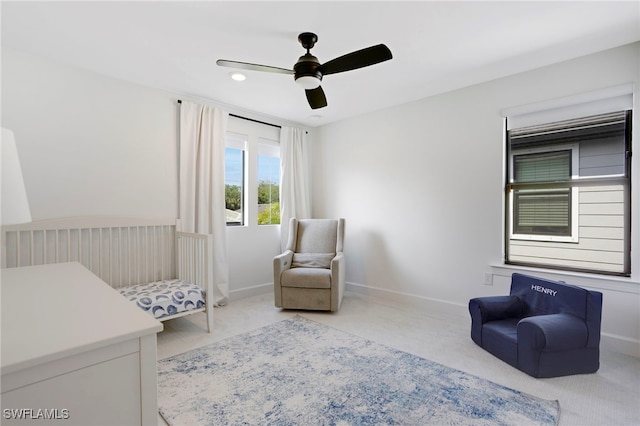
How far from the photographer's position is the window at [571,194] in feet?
8.23

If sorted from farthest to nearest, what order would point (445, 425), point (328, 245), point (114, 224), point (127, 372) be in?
point (328, 245), point (114, 224), point (445, 425), point (127, 372)

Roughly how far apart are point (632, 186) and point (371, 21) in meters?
2.33

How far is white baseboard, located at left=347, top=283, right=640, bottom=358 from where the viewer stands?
2354 mm

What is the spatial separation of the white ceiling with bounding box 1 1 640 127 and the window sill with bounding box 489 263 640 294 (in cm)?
180

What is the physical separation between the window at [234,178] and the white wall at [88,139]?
0.65 meters

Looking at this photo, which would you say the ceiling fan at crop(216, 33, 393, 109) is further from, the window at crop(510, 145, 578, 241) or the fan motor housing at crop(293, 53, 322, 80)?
the window at crop(510, 145, 578, 241)

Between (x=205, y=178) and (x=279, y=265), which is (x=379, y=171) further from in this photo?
(x=205, y=178)

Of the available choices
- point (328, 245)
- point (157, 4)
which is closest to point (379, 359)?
point (328, 245)

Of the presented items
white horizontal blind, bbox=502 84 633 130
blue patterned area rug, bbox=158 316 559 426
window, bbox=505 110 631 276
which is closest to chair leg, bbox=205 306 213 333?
blue patterned area rug, bbox=158 316 559 426

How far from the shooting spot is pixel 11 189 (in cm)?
89

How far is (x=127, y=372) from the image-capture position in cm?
78

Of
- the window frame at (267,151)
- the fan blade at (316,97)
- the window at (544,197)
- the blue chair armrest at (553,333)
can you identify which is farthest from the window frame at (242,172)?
the blue chair armrest at (553,333)

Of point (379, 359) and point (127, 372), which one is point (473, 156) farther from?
point (127, 372)

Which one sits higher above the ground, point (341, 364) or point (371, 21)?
point (371, 21)
